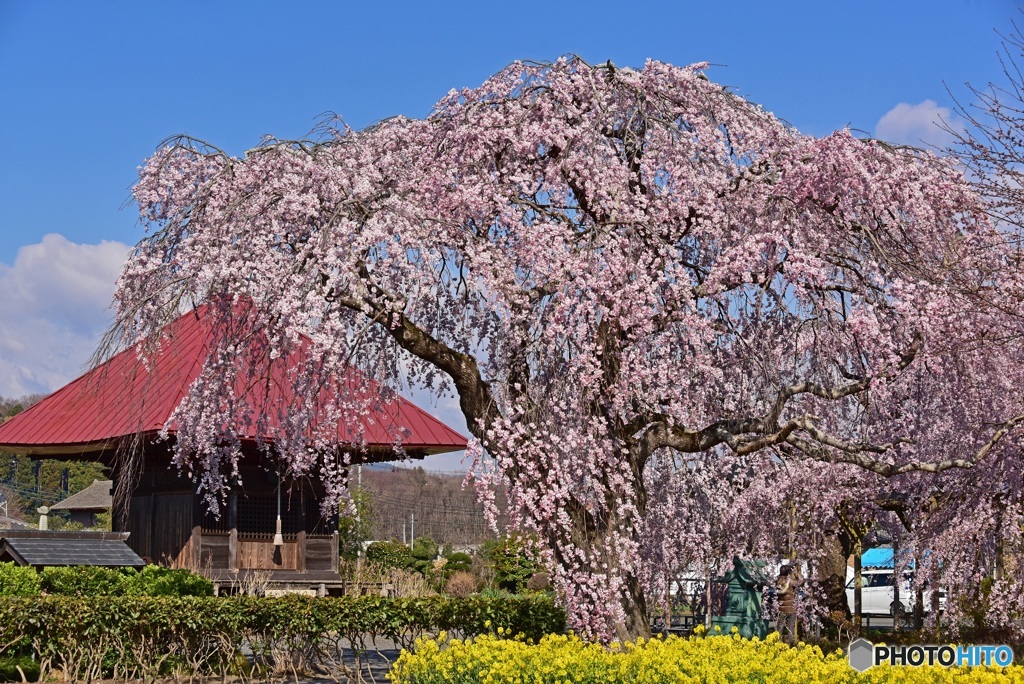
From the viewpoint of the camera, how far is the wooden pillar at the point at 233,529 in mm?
21672

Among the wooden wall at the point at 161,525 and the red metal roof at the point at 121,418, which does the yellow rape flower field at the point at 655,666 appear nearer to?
the red metal roof at the point at 121,418

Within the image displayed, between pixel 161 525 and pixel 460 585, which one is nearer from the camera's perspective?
pixel 161 525

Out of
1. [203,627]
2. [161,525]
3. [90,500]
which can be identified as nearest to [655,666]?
[203,627]

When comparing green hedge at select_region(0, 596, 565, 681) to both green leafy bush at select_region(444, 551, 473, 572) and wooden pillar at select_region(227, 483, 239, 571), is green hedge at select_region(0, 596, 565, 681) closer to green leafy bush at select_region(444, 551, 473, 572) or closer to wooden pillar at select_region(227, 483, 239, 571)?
wooden pillar at select_region(227, 483, 239, 571)

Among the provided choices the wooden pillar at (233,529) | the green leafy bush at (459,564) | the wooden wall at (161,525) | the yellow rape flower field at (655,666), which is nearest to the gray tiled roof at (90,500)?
the green leafy bush at (459,564)

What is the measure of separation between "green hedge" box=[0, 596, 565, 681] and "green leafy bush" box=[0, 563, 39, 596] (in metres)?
1.65

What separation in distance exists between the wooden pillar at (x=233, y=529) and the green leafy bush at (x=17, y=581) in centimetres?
563

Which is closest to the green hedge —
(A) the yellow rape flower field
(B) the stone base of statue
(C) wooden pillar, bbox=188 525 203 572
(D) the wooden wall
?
(A) the yellow rape flower field

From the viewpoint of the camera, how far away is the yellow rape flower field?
8656mm

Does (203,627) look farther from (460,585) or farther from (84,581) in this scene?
(460,585)

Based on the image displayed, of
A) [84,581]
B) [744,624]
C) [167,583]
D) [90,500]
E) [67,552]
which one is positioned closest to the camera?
[84,581]

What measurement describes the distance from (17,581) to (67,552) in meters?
1.64

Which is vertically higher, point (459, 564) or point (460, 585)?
point (459, 564)

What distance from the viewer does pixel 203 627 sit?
14.4 m
